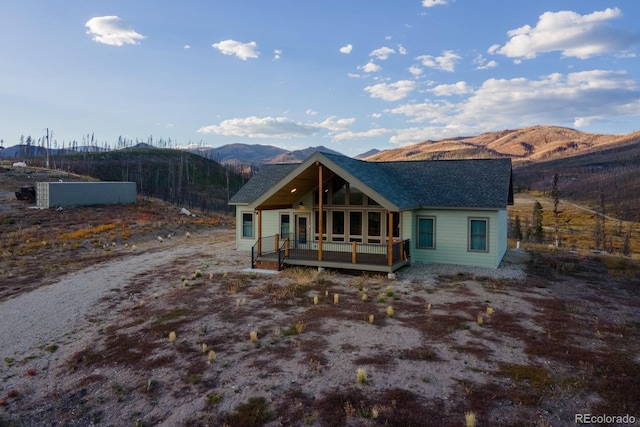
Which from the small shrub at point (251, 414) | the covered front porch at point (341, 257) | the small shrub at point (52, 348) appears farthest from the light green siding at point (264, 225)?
the small shrub at point (251, 414)

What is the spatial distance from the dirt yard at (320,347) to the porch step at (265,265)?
2.65 feet

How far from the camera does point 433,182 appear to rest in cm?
2044

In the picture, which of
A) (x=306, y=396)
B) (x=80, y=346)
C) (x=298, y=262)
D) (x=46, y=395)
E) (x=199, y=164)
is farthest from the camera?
(x=199, y=164)

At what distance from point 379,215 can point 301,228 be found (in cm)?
436

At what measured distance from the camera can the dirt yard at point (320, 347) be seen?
22.0 ft

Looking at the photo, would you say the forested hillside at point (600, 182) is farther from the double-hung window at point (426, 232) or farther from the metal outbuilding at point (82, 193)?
the metal outbuilding at point (82, 193)

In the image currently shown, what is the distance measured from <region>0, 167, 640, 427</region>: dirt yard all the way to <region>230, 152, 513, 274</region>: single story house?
Answer: 1.05 m

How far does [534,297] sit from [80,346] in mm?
13852

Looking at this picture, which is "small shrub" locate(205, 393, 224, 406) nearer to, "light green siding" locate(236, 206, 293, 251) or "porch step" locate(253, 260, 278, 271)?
"porch step" locate(253, 260, 278, 271)

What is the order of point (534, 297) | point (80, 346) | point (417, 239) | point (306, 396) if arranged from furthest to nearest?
point (417, 239) < point (534, 297) < point (80, 346) < point (306, 396)

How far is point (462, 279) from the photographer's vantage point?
51.4 feet

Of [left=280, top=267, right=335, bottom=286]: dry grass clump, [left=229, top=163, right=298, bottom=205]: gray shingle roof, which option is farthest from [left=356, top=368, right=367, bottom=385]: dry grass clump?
[left=229, top=163, right=298, bottom=205]: gray shingle roof

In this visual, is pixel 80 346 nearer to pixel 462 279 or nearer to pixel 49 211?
pixel 462 279

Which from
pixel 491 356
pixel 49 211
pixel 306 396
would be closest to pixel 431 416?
pixel 306 396
